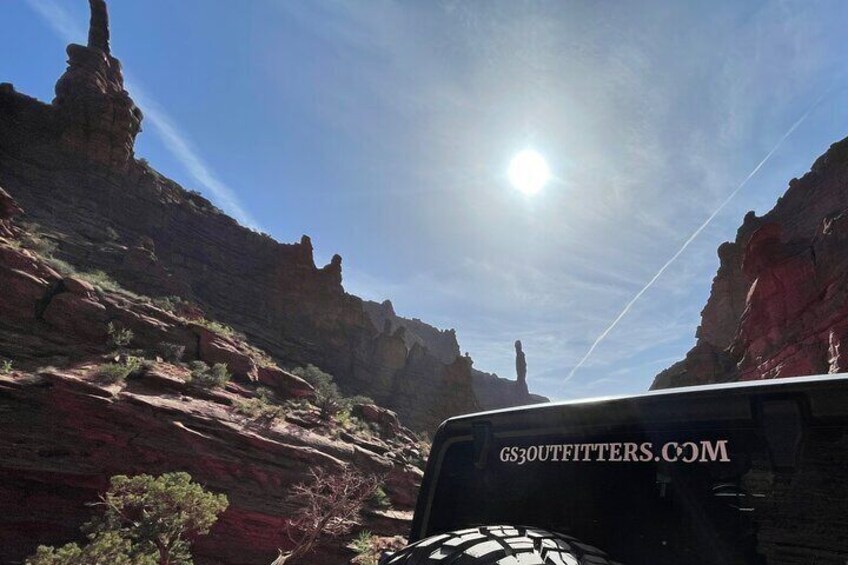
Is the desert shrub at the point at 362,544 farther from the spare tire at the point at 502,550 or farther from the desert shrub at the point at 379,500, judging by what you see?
the spare tire at the point at 502,550

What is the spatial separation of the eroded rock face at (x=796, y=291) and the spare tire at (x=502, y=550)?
32.3 meters

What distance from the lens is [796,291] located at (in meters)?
31.5

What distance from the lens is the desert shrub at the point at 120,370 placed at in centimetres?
2066

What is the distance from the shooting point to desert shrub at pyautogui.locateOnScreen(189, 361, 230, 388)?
24.9 meters

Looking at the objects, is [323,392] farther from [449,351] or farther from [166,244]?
[449,351]

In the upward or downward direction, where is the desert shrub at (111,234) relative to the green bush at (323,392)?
upward

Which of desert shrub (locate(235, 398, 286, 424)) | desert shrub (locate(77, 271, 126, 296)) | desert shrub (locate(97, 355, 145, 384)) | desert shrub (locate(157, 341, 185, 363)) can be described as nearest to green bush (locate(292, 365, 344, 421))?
desert shrub (locate(235, 398, 286, 424))

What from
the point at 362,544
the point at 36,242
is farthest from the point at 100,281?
the point at 362,544

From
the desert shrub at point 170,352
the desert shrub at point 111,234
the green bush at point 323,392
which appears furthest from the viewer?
the desert shrub at point 111,234

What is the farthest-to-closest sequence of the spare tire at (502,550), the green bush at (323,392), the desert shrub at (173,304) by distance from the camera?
1. the desert shrub at (173,304)
2. the green bush at (323,392)
3. the spare tire at (502,550)

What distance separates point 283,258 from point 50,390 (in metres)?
45.5

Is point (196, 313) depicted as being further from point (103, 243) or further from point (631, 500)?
point (631, 500)

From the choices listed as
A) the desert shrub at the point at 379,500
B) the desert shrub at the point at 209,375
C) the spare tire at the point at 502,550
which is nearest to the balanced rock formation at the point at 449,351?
the desert shrub at the point at 209,375

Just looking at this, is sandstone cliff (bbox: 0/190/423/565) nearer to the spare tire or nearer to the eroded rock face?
the spare tire
